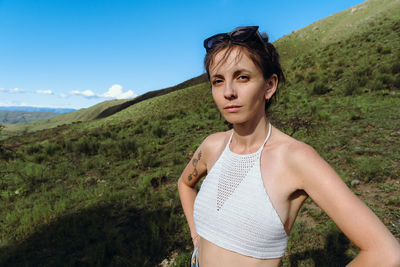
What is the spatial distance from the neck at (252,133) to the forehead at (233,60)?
352mm

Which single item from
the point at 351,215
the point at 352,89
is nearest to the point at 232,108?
the point at 351,215

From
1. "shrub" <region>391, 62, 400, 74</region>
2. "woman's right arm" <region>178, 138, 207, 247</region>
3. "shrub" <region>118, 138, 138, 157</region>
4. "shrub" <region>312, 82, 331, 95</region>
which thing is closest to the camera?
"woman's right arm" <region>178, 138, 207, 247</region>

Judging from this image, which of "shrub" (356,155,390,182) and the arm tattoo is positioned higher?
the arm tattoo

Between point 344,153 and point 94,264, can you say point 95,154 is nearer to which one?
point 94,264

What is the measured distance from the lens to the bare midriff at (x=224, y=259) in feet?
4.50

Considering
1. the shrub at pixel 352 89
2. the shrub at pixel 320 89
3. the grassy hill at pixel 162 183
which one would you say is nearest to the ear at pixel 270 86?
the grassy hill at pixel 162 183

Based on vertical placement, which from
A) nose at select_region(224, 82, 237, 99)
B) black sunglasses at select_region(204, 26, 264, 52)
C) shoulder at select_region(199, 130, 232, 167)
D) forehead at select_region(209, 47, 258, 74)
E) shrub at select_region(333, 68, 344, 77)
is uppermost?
shrub at select_region(333, 68, 344, 77)

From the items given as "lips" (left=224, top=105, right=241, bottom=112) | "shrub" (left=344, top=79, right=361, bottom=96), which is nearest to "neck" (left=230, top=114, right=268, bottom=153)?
"lips" (left=224, top=105, right=241, bottom=112)

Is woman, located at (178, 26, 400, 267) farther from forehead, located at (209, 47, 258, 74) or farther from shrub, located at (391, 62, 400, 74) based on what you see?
shrub, located at (391, 62, 400, 74)

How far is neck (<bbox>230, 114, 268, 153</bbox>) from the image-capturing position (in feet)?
5.08

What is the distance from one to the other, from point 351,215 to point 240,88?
34.6 inches

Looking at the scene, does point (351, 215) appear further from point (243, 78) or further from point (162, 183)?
point (162, 183)

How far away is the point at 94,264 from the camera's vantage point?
12.6 ft

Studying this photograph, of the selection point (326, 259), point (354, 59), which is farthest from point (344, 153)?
point (354, 59)
